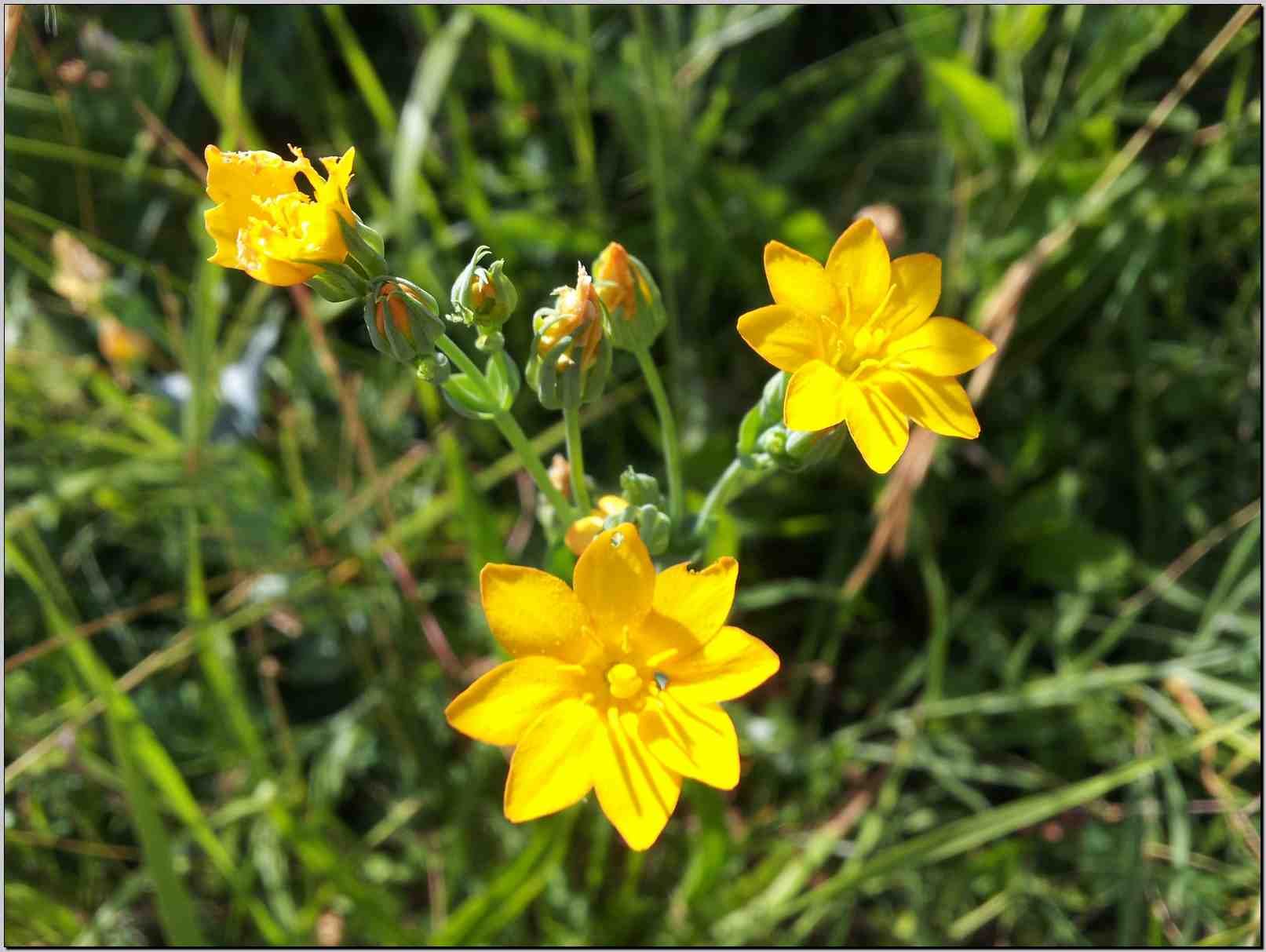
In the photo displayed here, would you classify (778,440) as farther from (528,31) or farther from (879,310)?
(528,31)

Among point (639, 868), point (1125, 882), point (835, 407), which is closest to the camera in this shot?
point (835, 407)

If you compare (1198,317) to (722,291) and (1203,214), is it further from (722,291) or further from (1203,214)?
(722,291)

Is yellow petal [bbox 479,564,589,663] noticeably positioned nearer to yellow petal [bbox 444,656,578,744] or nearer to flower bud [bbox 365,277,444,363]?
yellow petal [bbox 444,656,578,744]

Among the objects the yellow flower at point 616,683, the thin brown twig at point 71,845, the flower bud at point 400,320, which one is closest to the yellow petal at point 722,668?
the yellow flower at point 616,683

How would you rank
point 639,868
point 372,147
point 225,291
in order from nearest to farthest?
1. point 639,868
2. point 225,291
3. point 372,147

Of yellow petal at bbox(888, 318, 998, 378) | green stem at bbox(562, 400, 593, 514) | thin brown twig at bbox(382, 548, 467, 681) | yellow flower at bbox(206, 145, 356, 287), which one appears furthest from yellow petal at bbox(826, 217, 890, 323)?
thin brown twig at bbox(382, 548, 467, 681)

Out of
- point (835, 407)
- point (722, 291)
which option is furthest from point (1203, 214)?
point (835, 407)
